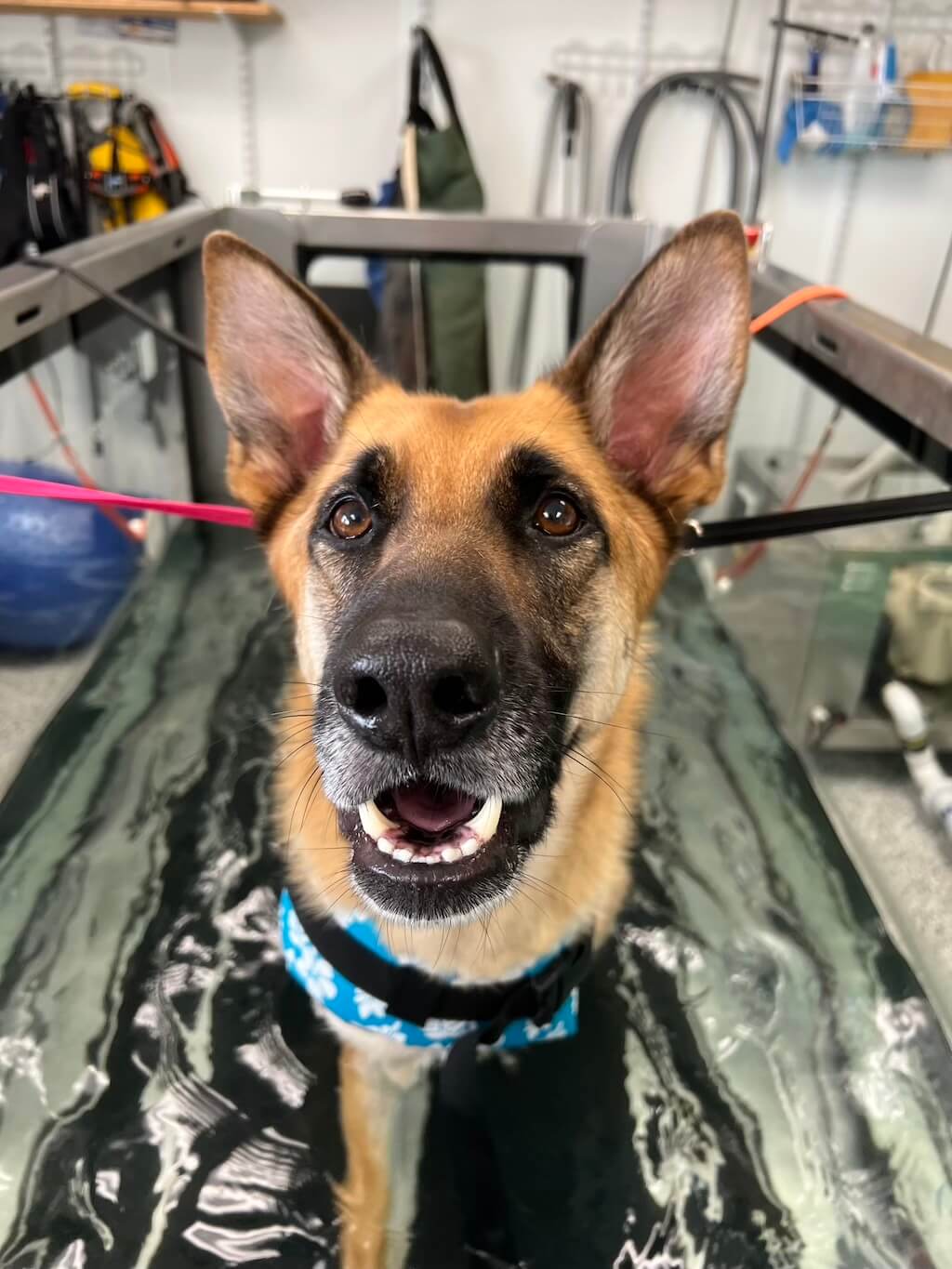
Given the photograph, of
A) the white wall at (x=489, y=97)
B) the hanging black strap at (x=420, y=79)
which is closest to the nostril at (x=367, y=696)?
the hanging black strap at (x=420, y=79)

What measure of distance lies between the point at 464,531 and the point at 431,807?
359 millimetres

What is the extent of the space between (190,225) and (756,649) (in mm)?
2185

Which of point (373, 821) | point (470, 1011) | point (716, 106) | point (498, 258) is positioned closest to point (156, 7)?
point (498, 258)

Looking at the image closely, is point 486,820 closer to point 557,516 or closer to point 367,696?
point 367,696

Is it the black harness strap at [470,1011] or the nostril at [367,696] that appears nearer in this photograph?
the nostril at [367,696]

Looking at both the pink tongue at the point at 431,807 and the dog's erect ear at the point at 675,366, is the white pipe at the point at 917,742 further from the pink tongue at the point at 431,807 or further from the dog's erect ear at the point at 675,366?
the pink tongue at the point at 431,807

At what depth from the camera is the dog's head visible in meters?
0.92

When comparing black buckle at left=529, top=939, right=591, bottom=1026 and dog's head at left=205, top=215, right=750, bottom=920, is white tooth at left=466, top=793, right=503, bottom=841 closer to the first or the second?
dog's head at left=205, top=215, right=750, bottom=920

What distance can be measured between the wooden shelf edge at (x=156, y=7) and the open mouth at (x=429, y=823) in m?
3.40

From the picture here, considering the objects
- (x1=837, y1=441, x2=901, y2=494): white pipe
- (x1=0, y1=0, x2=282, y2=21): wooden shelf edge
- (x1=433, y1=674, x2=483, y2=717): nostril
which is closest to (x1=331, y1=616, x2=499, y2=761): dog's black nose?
(x1=433, y1=674, x2=483, y2=717): nostril

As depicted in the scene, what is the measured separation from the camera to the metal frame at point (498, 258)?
1.51 meters

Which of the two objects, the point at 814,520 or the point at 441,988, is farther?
the point at 814,520

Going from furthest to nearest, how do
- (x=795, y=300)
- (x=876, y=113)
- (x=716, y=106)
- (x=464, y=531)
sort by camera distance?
(x=716, y=106), (x=876, y=113), (x=795, y=300), (x=464, y=531)

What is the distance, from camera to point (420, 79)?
3.53 metres
